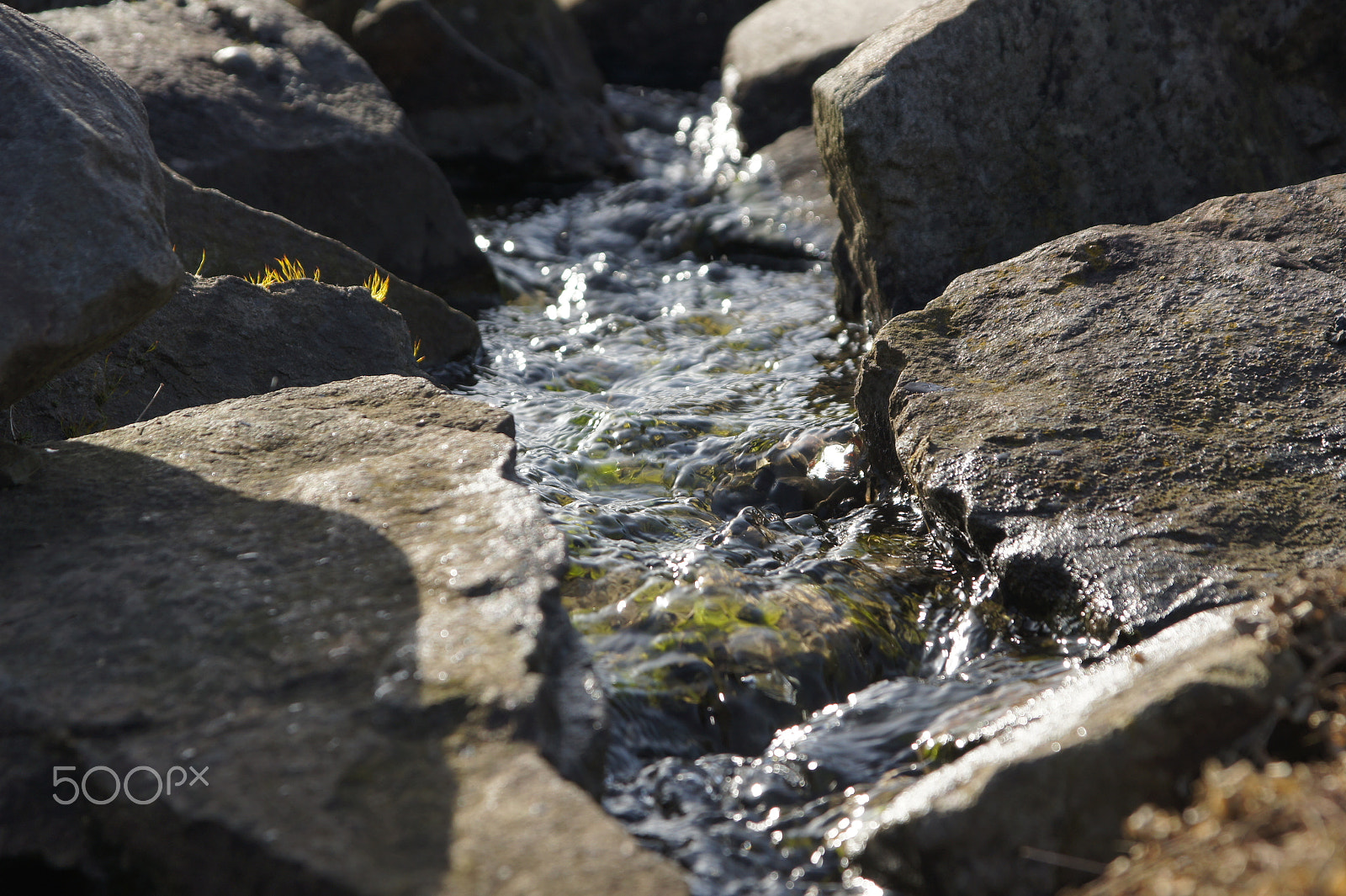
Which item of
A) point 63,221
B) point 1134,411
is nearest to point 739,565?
point 1134,411

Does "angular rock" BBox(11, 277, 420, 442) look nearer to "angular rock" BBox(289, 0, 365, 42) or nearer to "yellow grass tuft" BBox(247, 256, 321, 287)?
"yellow grass tuft" BBox(247, 256, 321, 287)

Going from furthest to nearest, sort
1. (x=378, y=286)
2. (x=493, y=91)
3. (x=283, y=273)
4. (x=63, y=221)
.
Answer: (x=493, y=91) → (x=378, y=286) → (x=283, y=273) → (x=63, y=221)

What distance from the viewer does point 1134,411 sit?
3.93 meters

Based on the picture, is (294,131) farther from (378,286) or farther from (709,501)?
(709,501)

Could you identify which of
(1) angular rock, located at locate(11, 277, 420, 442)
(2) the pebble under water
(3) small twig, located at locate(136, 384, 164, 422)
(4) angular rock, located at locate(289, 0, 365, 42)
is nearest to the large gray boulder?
(2) the pebble under water

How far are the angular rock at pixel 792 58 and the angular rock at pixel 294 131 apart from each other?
379 cm

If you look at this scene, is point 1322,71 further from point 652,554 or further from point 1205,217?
point 652,554

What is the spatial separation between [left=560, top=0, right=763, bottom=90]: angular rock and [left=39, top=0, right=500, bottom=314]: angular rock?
6000 mm

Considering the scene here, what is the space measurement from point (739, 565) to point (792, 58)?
732cm

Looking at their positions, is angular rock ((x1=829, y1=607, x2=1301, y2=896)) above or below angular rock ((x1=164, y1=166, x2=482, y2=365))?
below

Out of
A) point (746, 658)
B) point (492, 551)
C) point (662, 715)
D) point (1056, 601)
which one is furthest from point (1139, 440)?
point (492, 551)

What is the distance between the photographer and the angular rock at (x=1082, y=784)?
2.31 m

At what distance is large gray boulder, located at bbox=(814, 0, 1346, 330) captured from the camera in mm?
5750

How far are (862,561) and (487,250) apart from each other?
5.12 m
